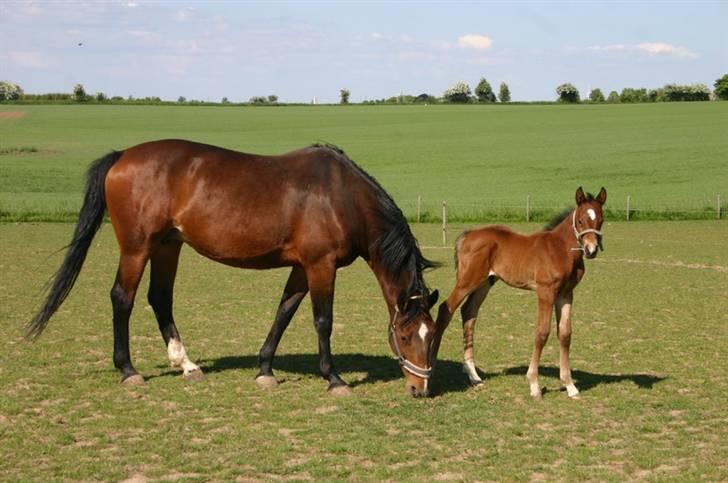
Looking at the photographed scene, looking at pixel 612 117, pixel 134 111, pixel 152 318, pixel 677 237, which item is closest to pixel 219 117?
pixel 134 111

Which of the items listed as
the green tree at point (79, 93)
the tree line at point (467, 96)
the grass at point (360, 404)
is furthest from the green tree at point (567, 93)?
the grass at point (360, 404)

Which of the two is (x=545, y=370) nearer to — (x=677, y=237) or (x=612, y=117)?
(x=677, y=237)

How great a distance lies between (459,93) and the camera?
4355 inches

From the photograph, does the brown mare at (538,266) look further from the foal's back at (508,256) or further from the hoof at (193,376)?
the hoof at (193,376)

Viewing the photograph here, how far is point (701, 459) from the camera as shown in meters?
6.93

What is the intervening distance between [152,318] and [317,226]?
5.75m

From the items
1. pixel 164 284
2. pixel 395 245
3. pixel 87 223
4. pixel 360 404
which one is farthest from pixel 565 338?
pixel 87 223

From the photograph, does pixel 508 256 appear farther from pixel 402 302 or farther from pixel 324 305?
pixel 324 305

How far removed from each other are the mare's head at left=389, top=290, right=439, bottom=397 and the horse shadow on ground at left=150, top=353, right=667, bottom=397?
0.43m

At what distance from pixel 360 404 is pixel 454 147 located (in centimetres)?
5265

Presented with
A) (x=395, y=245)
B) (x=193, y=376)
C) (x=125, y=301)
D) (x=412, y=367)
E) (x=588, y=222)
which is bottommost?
(x=193, y=376)

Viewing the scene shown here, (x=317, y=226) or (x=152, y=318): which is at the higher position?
(x=317, y=226)

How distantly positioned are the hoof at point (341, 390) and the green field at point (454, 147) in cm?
2671

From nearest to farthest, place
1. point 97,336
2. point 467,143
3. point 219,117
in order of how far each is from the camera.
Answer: point 97,336 < point 467,143 < point 219,117
